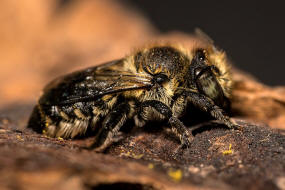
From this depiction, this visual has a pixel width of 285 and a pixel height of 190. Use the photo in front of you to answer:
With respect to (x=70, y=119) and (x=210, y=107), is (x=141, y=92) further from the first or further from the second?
(x=70, y=119)

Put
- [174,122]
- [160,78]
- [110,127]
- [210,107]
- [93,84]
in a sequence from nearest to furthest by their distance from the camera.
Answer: [110,127], [174,122], [210,107], [160,78], [93,84]

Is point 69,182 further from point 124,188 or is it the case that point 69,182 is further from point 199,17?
point 199,17

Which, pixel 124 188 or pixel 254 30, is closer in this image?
pixel 124 188

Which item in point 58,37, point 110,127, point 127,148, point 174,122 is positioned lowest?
point 127,148

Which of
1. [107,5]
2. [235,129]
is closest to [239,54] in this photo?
[107,5]

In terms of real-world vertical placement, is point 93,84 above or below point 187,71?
below

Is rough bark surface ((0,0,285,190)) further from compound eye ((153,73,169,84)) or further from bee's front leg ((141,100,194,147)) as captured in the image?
compound eye ((153,73,169,84))

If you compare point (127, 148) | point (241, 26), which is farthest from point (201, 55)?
point (241, 26)
